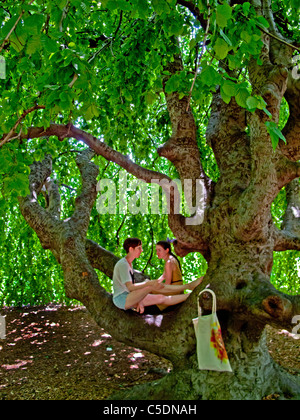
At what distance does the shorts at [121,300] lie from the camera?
313 cm

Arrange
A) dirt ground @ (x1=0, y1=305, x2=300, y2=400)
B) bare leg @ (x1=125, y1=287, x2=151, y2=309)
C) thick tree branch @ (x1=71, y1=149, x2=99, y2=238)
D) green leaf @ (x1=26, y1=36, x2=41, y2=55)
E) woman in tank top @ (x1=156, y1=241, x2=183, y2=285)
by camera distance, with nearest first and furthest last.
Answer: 1. green leaf @ (x1=26, y1=36, x2=41, y2=55)
2. bare leg @ (x1=125, y1=287, x2=151, y2=309)
3. dirt ground @ (x1=0, y1=305, x2=300, y2=400)
4. woman in tank top @ (x1=156, y1=241, x2=183, y2=285)
5. thick tree branch @ (x1=71, y1=149, x2=99, y2=238)

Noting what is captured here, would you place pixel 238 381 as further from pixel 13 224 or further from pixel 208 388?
pixel 13 224

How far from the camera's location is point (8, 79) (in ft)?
12.0

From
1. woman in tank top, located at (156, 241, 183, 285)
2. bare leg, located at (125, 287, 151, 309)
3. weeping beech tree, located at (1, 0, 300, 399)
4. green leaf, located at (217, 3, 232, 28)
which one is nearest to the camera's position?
green leaf, located at (217, 3, 232, 28)

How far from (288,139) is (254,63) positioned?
2.23ft

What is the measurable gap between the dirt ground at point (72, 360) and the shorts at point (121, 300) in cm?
75

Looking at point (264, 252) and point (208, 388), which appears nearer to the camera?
point (208, 388)

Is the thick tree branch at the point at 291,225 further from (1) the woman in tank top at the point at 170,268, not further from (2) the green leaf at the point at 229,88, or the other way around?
(2) the green leaf at the point at 229,88

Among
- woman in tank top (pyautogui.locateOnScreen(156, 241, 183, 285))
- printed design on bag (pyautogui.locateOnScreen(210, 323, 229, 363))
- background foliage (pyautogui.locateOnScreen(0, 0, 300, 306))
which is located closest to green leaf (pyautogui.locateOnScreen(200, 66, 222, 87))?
background foliage (pyautogui.locateOnScreen(0, 0, 300, 306))

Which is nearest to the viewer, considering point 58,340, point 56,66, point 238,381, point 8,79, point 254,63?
point 56,66

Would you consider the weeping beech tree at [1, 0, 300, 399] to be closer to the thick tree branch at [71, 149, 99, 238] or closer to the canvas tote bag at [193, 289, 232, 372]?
the thick tree branch at [71, 149, 99, 238]

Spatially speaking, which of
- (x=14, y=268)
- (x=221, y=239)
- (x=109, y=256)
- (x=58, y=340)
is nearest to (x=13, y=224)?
(x=14, y=268)

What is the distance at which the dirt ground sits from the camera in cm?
333

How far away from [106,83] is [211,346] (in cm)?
300
